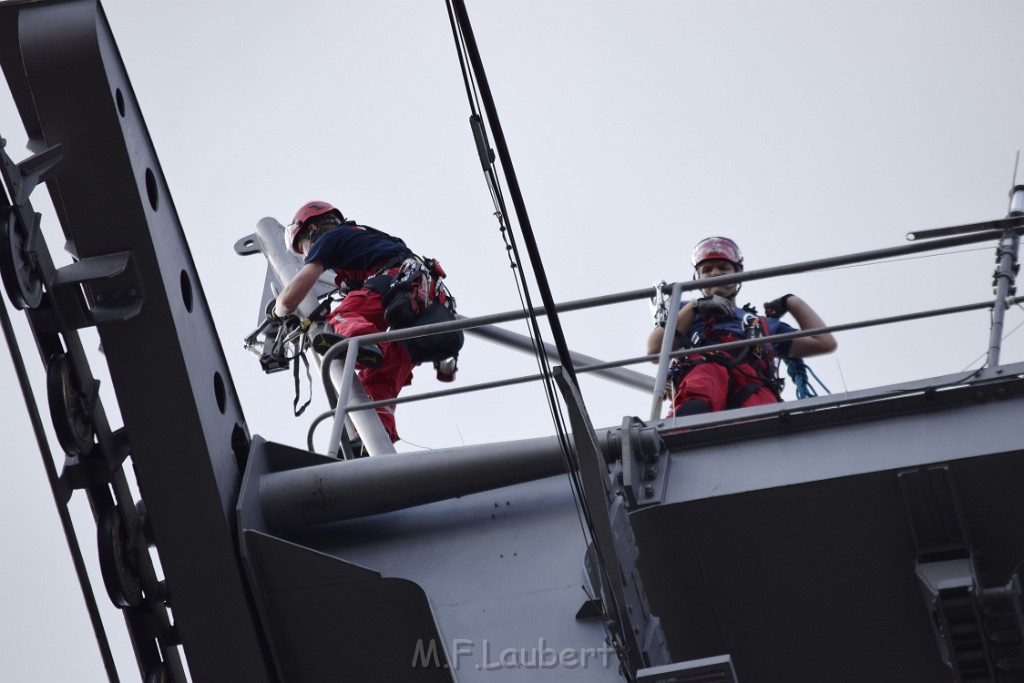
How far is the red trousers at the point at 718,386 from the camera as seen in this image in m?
7.61

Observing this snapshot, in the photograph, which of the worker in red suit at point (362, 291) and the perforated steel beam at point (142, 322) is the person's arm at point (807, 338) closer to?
the worker in red suit at point (362, 291)

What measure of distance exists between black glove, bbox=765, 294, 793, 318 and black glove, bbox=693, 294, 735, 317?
37cm

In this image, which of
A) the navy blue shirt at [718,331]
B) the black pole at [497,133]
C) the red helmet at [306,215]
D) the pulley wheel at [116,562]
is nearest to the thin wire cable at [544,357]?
the black pole at [497,133]

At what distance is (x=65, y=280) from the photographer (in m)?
4.65

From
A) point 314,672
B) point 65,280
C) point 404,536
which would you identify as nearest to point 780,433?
point 404,536

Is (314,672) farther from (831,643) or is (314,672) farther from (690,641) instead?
(831,643)

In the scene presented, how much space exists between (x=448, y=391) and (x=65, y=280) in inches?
102

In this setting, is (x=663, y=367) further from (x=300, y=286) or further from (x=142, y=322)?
(x=300, y=286)

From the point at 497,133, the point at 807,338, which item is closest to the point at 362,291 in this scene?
the point at 807,338

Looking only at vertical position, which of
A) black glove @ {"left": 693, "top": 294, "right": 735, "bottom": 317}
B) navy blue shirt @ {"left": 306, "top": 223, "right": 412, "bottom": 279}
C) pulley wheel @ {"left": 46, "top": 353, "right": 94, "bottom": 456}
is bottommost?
black glove @ {"left": 693, "top": 294, "right": 735, "bottom": 317}

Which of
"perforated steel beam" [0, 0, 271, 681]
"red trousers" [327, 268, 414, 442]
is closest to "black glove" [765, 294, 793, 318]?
"red trousers" [327, 268, 414, 442]

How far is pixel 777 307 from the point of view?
8.35 meters

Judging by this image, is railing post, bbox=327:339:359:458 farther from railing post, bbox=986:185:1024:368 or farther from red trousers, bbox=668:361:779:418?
railing post, bbox=986:185:1024:368

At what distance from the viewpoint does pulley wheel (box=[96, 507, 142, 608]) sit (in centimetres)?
474
